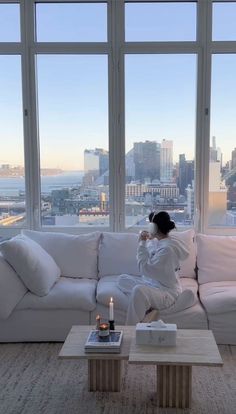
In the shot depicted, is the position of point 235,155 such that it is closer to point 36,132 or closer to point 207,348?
point 36,132

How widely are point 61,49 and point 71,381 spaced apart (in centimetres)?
308

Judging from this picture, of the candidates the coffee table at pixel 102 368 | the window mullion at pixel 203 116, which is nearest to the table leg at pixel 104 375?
the coffee table at pixel 102 368

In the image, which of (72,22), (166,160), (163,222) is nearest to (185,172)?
(166,160)

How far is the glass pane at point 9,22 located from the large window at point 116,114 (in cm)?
1

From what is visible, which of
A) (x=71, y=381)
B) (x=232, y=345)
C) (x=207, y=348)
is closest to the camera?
(x=207, y=348)

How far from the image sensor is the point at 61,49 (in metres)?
4.02

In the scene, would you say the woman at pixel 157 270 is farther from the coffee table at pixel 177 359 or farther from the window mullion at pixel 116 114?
the window mullion at pixel 116 114

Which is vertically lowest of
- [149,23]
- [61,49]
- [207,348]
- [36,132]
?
[207,348]

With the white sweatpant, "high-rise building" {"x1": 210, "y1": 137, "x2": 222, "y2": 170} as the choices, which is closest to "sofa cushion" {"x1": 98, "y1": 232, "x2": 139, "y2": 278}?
the white sweatpant

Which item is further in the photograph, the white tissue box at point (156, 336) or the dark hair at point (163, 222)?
the dark hair at point (163, 222)

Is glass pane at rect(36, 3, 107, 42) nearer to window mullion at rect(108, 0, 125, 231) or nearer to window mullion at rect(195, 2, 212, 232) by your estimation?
window mullion at rect(108, 0, 125, 231)

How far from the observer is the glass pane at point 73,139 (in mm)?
4086

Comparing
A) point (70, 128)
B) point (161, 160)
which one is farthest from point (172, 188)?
point (70, 128)

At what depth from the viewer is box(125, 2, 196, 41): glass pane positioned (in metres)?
3.97
